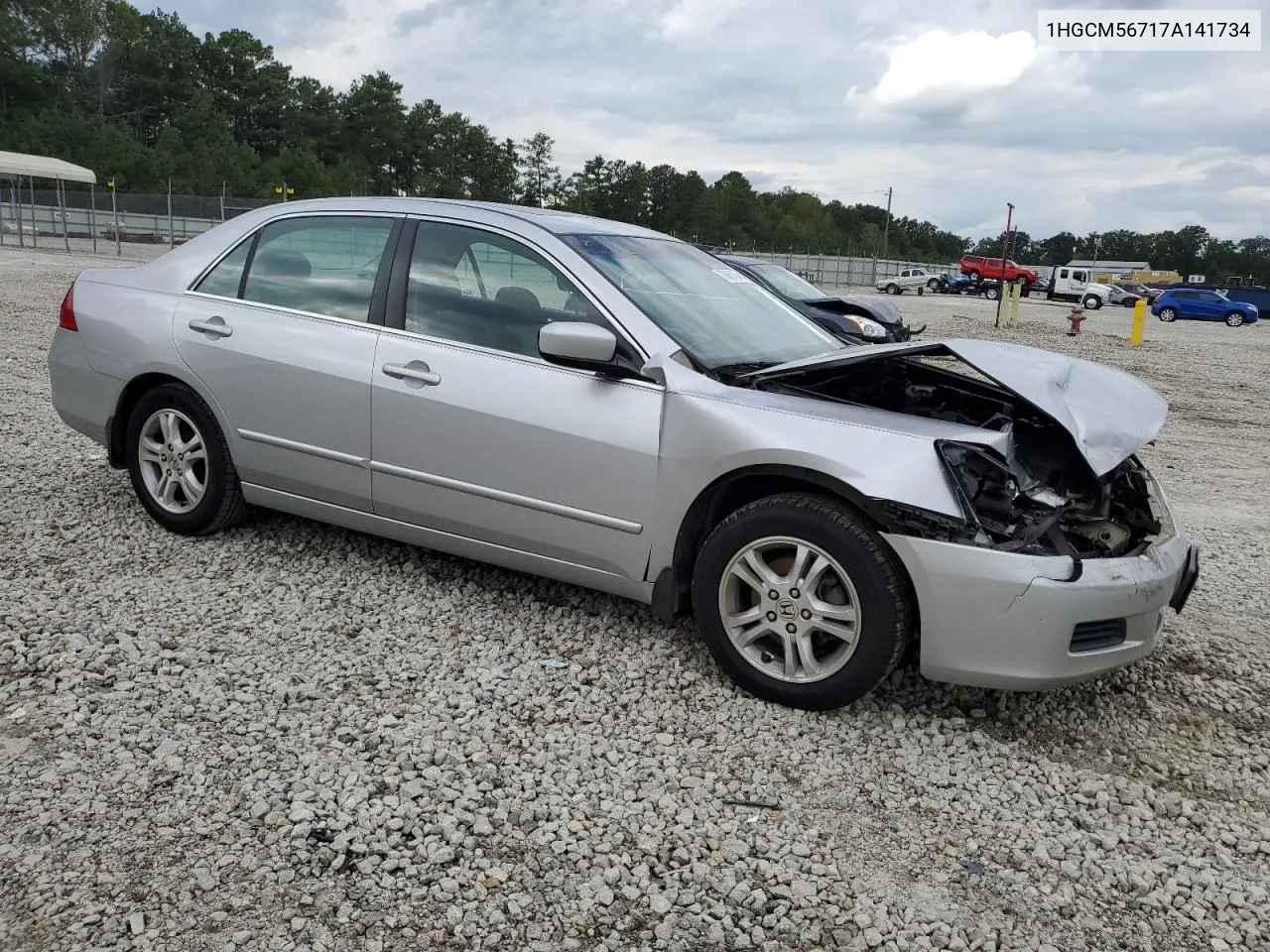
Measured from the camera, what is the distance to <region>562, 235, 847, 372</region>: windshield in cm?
395

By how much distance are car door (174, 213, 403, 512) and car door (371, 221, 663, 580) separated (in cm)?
12

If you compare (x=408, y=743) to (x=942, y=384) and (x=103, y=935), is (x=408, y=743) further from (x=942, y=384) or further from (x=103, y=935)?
(x=942, y=384)

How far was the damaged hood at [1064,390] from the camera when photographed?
352 centimetres

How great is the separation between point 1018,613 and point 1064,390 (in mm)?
1001

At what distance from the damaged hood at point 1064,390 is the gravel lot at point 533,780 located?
931mm

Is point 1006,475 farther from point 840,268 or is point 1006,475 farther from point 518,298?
point 840,268

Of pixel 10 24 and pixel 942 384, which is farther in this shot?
pixel 10 24

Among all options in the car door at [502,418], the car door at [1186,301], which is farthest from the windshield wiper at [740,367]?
the car door at [1186,301]

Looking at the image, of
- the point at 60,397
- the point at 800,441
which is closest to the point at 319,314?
the point at 60,397

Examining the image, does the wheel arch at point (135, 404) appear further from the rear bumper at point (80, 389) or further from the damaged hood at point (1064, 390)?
the damaged hood at point (1064, 390)

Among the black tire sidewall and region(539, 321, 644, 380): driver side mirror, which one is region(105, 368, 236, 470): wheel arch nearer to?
the black tire sidewall

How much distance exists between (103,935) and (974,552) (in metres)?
2.48

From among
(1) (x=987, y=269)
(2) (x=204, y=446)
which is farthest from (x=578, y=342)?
(1) (x=987, y=269)

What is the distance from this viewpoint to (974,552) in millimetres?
3184
